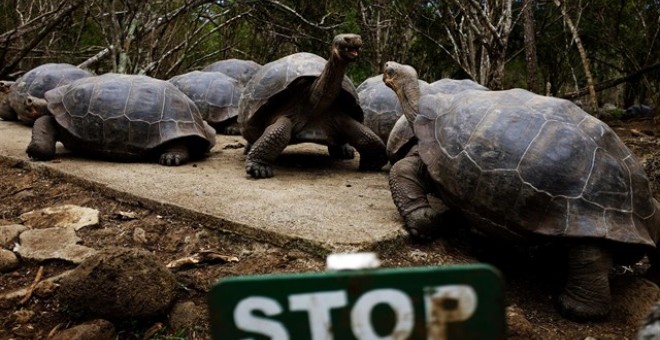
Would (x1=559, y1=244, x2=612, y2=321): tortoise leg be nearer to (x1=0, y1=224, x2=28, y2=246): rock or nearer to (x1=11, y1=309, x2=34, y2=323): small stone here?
(x1=11, y1=309, x2=34, y2=323): small stone

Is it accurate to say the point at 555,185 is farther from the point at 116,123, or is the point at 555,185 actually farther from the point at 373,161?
the point at 116,123

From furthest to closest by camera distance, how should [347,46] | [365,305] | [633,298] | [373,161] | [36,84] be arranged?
[36,84] < [373,161] < [347,46] < [633,298] < [365,305]

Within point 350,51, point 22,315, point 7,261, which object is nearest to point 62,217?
point 7,261

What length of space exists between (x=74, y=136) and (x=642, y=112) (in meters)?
11.3

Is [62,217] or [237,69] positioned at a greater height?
[237,69]

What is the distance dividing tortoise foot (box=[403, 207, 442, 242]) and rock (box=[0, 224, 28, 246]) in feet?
6.94

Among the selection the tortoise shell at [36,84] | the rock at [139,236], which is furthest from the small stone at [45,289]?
the tortoise shell at [36,84]

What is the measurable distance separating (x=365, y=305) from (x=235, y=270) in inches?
81.3

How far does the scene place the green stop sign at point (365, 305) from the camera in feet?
2.54

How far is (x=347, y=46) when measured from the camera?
3.98 metres

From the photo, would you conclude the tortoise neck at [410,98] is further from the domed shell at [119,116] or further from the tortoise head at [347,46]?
the domed shell at [119,116]

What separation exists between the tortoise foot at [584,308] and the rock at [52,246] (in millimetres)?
2333

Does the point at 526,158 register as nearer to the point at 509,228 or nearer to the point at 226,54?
the point at 509,228

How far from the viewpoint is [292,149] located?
5746mm
